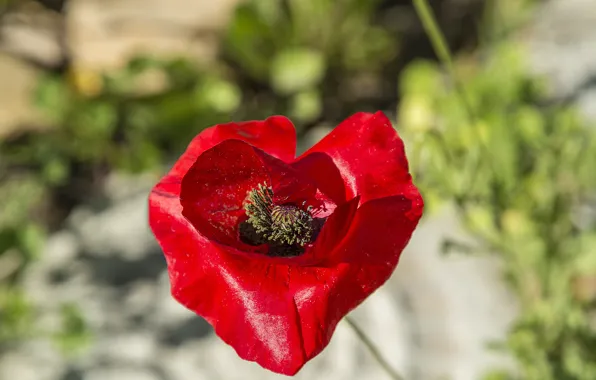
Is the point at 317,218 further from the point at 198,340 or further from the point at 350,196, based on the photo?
the point at 198,340

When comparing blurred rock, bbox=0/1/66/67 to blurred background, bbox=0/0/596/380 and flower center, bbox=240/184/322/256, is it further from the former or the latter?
flower center, bbox=240/184/322/256

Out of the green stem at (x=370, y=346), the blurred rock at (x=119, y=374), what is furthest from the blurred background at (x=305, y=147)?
the green stem at (x=370, y=346)

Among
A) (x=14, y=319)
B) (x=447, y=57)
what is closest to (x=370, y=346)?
(x=447, y=57)

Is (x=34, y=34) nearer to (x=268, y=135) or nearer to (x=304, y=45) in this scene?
(x=304, y=45)

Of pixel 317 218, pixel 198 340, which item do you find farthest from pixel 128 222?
pixel 317 218

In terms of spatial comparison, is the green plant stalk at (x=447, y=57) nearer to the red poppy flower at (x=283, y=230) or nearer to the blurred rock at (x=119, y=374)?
the red poppy flower at (x=283, y=230)

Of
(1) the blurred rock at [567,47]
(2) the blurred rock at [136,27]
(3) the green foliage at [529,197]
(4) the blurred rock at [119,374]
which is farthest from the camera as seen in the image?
(2) the blurred rock at [136,27]
